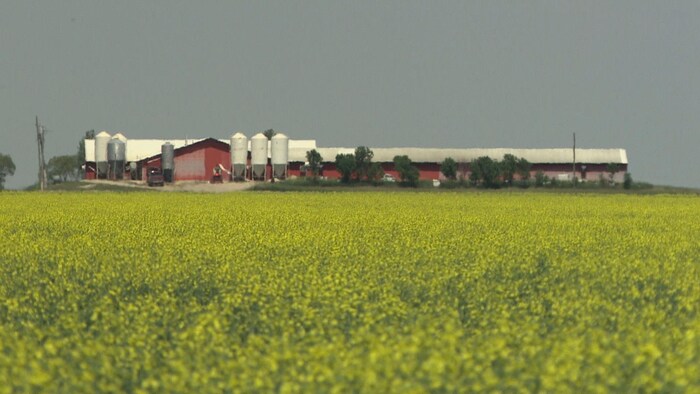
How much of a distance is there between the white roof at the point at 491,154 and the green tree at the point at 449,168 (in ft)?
17.3

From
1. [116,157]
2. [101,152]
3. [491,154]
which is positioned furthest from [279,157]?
[491,154]

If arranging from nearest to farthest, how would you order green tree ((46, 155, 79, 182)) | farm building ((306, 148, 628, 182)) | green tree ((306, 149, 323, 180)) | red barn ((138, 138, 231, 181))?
red barn ((138, 138, 231, 181)) → green tree ((306, 149, 323, 180)) → farm building ((306, 148, 628, 182)) → green tree ((46, 155, 79, 182))

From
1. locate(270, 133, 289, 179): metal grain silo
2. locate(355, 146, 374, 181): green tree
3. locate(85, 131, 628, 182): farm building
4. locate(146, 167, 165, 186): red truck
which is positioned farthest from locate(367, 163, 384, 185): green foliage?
locate(146, 167, 165, 186): red truck

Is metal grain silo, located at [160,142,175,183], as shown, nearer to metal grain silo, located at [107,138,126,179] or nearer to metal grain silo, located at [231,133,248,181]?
metal grain silo, located at [231,133,248,181]

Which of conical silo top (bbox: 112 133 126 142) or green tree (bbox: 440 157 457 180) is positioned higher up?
conical silo top (bbox: 112 133 126 142)

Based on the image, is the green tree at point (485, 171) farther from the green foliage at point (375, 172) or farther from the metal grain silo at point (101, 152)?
the metal grain silo at point (101, 152)

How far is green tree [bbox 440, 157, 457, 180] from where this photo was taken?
108812mm

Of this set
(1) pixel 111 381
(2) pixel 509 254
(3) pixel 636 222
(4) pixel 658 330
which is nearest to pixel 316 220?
(3) pixel 636 222

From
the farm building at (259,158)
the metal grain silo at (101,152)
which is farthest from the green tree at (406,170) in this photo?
the metal grain silo at (101,152)

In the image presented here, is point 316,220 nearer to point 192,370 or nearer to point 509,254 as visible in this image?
point 509,254

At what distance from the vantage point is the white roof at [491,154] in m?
115

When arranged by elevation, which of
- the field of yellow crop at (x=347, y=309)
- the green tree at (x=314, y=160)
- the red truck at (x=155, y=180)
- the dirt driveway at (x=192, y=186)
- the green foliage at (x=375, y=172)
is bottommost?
the field of yellow crop at (x=347, y=309)

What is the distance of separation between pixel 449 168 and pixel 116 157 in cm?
3598

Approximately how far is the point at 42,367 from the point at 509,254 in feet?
41.1
